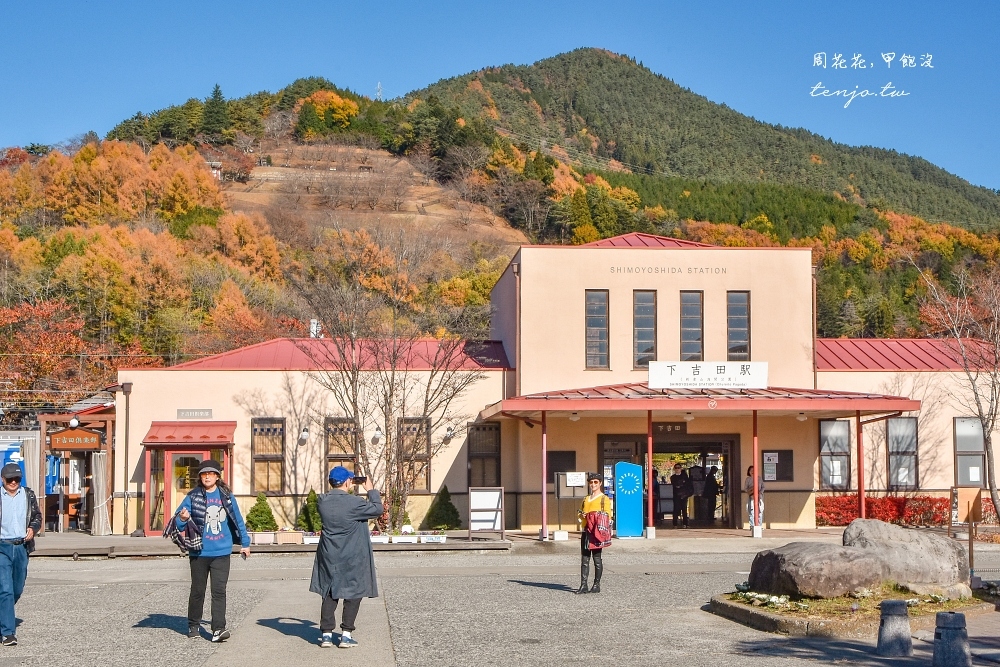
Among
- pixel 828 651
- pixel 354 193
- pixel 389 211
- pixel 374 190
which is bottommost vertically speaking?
pixel 828 651

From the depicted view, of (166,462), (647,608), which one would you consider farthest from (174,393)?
(647,608)

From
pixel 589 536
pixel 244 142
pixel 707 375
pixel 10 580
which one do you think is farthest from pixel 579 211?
pixel 10 580

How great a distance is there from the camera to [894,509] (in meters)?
28.4

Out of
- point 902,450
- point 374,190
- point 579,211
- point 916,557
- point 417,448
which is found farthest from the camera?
point 374,190

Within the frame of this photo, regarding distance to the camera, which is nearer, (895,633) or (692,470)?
(895,633)

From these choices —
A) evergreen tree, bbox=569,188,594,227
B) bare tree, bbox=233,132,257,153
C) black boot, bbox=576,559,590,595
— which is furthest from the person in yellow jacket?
bare tree, bbox=233,132,257,153

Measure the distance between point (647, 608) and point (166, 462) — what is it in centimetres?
Result: 1596

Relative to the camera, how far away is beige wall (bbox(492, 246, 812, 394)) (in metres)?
27.0

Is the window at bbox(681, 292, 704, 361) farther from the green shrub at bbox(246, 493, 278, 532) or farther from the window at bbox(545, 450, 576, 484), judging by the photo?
the green shrub at bbox(246, 493, 278, 532)

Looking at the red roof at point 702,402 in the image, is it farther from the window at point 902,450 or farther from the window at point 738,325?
the window at point 902,450

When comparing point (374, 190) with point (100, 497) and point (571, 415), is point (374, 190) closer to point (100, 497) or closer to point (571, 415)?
point (100, 497)

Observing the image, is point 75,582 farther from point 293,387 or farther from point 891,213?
point 891,213

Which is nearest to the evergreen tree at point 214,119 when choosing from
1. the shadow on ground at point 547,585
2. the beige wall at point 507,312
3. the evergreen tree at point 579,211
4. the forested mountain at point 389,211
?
the forested mountain at point 389,211

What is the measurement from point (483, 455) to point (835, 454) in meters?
8.89
